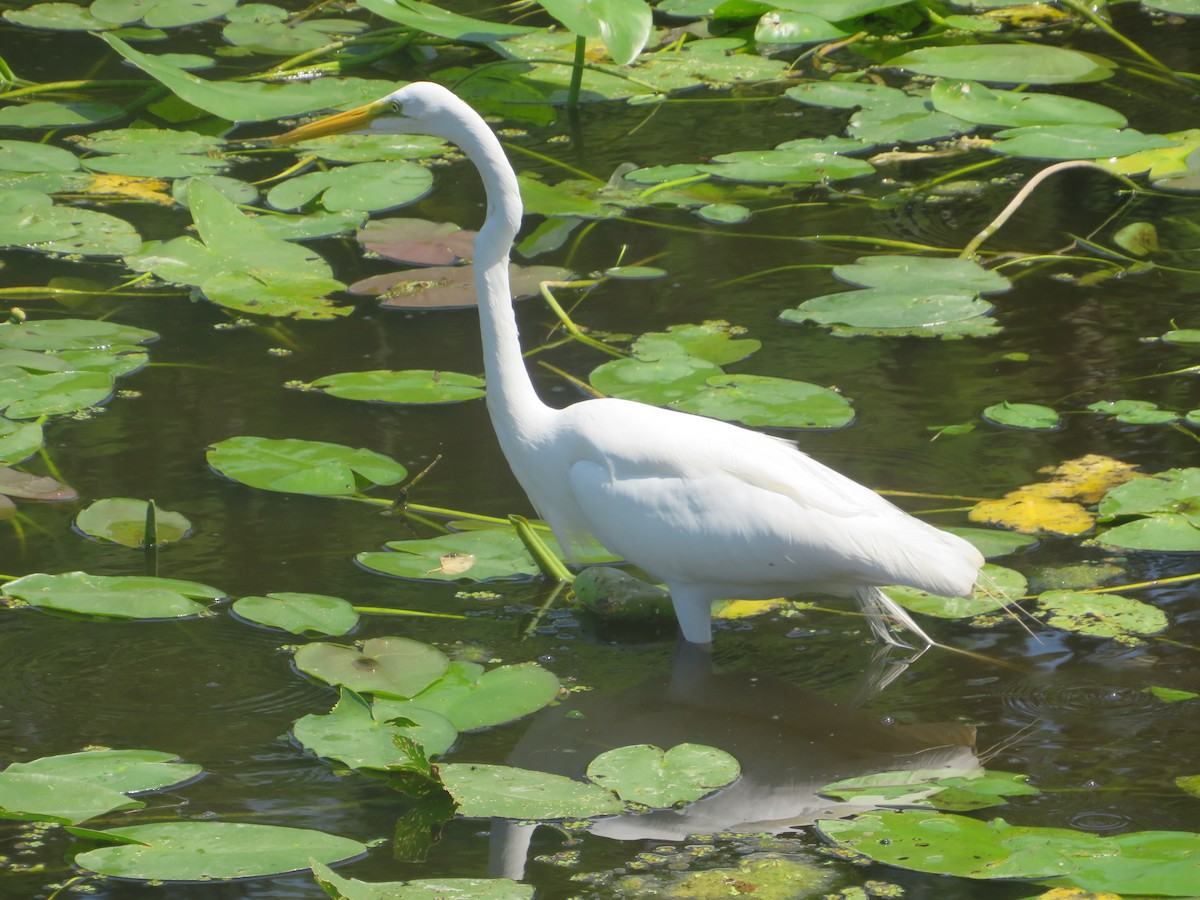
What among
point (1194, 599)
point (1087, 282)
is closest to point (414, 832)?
point (1194, 599)

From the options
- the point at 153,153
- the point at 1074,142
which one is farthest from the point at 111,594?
the point at 1074,142

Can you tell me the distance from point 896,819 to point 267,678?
1336mm

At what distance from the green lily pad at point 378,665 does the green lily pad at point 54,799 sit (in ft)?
1.77

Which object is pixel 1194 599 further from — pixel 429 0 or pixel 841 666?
pixel 429 0

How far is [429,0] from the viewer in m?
7.82

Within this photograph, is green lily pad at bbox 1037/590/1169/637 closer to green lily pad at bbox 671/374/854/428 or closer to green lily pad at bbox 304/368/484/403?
green lily pad at bbox 671/374/854/428

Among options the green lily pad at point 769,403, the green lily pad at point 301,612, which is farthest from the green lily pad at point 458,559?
the green lily pad at point 769,403

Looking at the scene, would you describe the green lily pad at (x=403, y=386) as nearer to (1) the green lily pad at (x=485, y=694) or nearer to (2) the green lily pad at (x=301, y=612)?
(2) the green lily pad at (x=301, y=612)

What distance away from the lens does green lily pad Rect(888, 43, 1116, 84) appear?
6.15 m

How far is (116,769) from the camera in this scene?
102 inches

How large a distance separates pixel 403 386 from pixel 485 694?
1495 millimetres

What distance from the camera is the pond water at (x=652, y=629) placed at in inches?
103

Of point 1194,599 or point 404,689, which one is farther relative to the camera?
point 1194,599

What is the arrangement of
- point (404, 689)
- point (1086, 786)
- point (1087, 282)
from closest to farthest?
point (1086, 786) < point (404, 689) < point (1087, 282)
